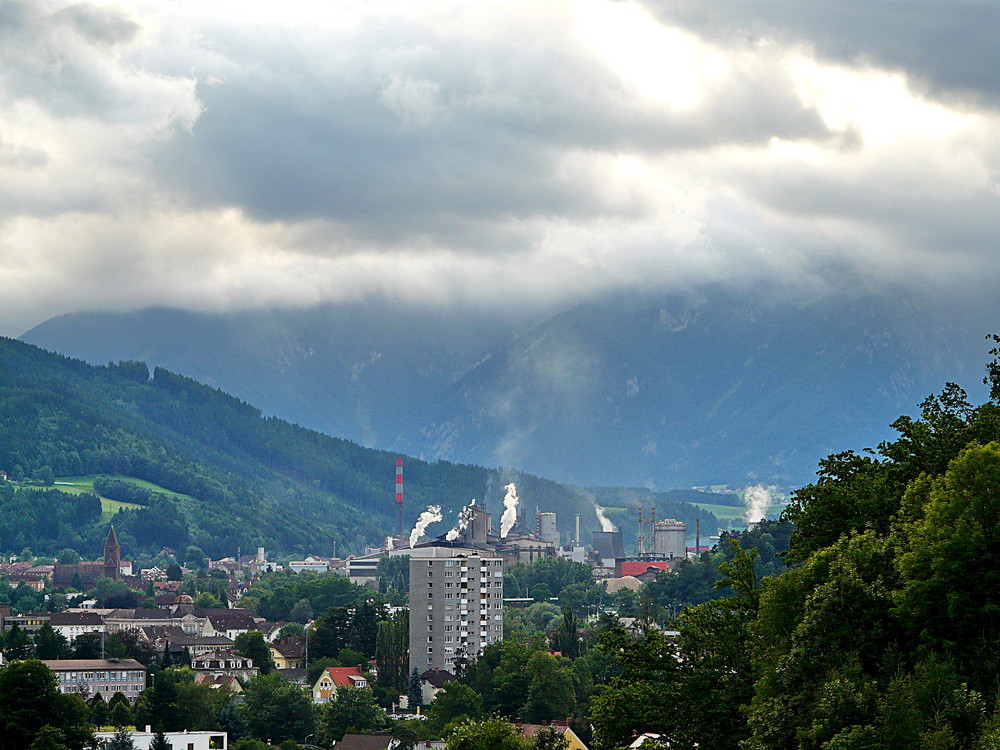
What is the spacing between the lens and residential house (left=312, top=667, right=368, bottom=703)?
133875 millimetres

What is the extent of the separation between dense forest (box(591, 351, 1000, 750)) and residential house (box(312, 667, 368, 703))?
84.2 metres

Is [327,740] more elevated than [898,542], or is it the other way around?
[898,542]

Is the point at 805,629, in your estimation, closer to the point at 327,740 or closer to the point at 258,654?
the point at 327,740

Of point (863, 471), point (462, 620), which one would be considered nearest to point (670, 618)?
point (462, 620)

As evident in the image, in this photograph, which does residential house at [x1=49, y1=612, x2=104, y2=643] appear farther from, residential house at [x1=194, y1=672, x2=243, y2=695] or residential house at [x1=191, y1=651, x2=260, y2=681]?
residential house at [x1=194, y1=672, x2=243, y2=695]

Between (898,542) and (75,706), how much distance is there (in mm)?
52180

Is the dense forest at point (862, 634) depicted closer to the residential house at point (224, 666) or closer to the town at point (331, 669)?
the town at point (331, 669)

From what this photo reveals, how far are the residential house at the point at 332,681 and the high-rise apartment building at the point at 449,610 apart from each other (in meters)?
13.4

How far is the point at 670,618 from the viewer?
173375mm

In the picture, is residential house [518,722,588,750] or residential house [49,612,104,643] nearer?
residential house [518,722,588,750]

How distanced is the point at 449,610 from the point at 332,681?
73.4 feet

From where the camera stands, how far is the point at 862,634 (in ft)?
134

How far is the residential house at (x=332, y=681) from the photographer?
134 m

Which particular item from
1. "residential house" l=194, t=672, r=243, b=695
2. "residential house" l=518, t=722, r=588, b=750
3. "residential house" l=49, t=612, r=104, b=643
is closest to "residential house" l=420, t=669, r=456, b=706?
"residential house" l=194, t=672, r=243, b=695
